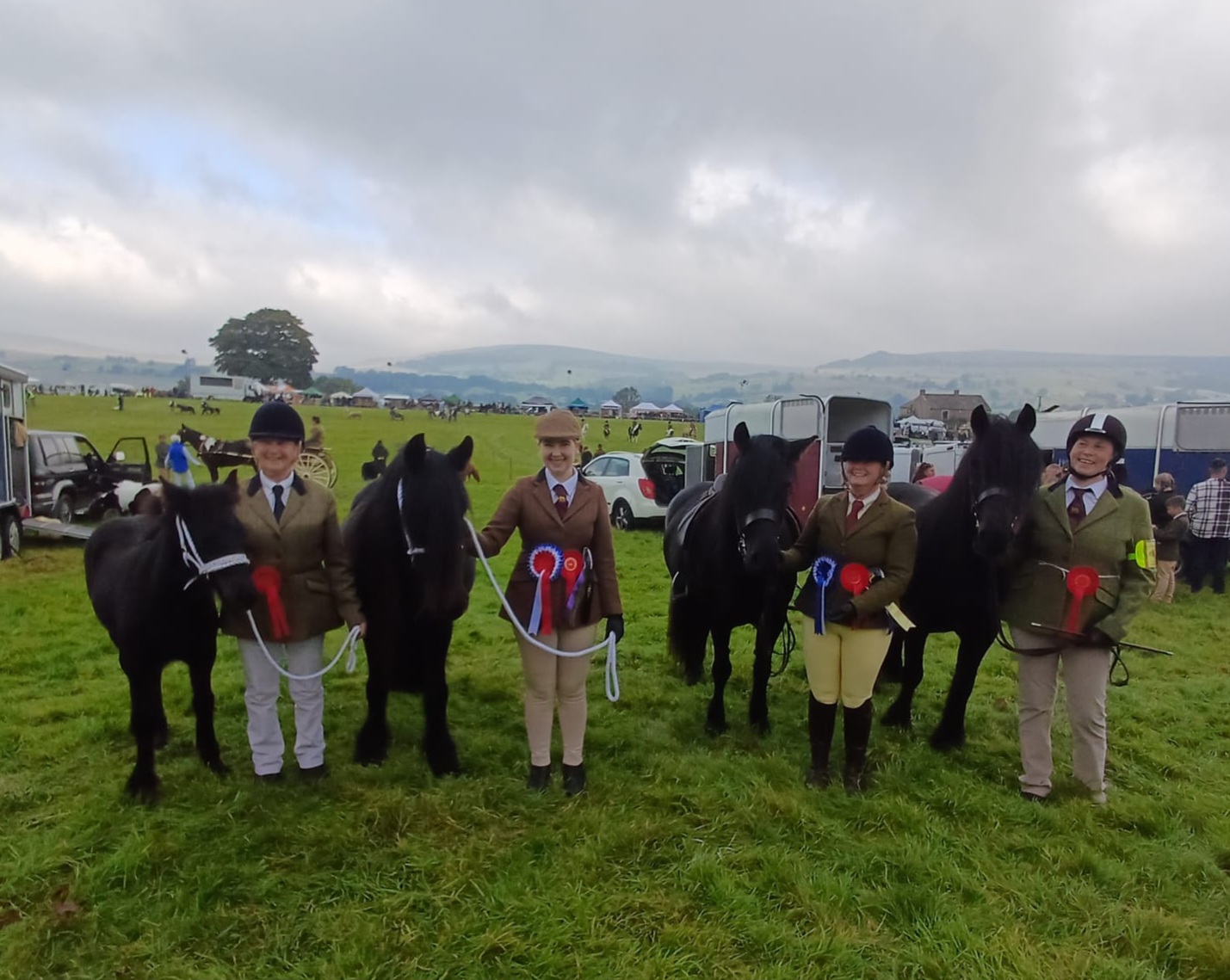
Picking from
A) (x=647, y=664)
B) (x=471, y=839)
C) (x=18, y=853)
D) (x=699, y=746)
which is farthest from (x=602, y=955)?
(x=647, y=664)

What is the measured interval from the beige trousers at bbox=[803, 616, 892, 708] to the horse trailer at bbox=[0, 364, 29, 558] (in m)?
12.0

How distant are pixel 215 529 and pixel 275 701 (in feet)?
3.38

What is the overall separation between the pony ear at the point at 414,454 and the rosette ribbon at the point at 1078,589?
11.6ft

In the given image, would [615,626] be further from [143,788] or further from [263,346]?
[263,346]

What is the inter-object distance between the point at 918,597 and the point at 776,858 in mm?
2078

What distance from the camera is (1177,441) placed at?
1332 centimetres

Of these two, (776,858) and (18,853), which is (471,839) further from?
(18,853)

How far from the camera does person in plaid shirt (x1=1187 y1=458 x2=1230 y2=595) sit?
33.9 ft

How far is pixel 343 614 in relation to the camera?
150 inches

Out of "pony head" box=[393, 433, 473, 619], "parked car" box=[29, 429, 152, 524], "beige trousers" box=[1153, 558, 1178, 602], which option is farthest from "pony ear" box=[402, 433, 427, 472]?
"parked car" box=[29, 429, 152, 524]

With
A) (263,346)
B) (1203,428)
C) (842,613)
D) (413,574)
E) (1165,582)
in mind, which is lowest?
(1165,582)

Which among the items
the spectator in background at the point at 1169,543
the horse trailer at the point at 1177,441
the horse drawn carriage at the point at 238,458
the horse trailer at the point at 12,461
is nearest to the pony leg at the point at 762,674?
the spectator in background at the point at 1169,543

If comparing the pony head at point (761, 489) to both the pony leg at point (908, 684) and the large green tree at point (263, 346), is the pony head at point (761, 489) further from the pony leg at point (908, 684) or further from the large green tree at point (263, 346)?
the large green tree at point (263, 346)

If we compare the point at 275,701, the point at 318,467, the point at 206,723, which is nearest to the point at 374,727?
the point at 275,701
